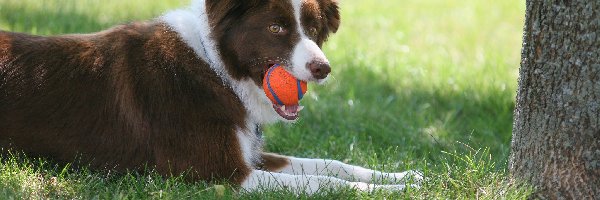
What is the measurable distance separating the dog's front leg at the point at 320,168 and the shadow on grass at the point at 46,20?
2.86 meters

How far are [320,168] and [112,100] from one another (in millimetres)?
1158

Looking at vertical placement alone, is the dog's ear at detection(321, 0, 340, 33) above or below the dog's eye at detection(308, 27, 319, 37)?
above

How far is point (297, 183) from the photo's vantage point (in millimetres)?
4117

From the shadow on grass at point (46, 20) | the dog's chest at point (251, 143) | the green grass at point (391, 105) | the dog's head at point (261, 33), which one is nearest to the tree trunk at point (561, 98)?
the green grass at point (391, 105)

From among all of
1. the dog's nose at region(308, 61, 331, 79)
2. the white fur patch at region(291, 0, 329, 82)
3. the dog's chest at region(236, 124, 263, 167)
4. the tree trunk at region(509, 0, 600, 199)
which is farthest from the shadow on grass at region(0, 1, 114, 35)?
the tree trunk at region(509, 0, 600, 199)

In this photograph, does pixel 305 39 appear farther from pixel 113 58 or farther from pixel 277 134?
pixel 277 134

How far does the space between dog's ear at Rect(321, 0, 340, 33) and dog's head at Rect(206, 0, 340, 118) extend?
0.73 feet

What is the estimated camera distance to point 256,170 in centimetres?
424

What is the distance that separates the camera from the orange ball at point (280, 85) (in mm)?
4094

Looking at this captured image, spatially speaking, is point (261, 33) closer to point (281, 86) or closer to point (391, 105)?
point (281, 86)

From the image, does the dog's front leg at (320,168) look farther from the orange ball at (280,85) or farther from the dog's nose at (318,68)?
the dog's nose at (318,68)

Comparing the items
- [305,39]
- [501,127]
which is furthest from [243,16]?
[501,127]

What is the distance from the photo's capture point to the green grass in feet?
13.2

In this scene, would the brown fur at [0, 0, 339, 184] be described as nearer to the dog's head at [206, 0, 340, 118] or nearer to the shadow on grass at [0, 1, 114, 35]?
the dog's head at [206, 0, 340, 118]
